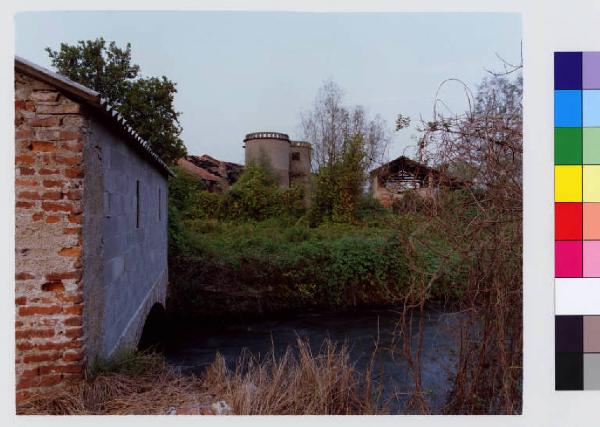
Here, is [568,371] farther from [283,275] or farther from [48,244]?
[283,275]

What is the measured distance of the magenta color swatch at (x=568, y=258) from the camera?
3.84 meters

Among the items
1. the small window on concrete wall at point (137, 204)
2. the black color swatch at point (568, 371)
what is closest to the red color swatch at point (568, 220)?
the black color swatch at point (568, 371)

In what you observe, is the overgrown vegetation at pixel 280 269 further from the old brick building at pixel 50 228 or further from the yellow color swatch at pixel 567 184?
the old brick building at pixel 50 228

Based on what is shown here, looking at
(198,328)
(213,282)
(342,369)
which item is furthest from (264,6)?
(213,282)

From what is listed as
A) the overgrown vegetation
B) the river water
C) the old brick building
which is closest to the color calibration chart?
the river water

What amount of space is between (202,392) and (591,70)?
4403 millimetres

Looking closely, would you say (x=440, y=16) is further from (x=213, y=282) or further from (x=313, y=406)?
(x=213, y=282)

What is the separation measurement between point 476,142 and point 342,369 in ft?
8.15

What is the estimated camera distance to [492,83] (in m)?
4.38

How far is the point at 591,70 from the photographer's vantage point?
3834 mm

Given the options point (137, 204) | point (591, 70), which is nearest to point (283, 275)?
point (137, 204)

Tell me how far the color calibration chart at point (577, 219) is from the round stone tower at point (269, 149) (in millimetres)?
14597

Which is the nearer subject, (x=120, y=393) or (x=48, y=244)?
(x=48, y=244)

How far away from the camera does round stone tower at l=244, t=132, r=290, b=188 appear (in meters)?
18.4
